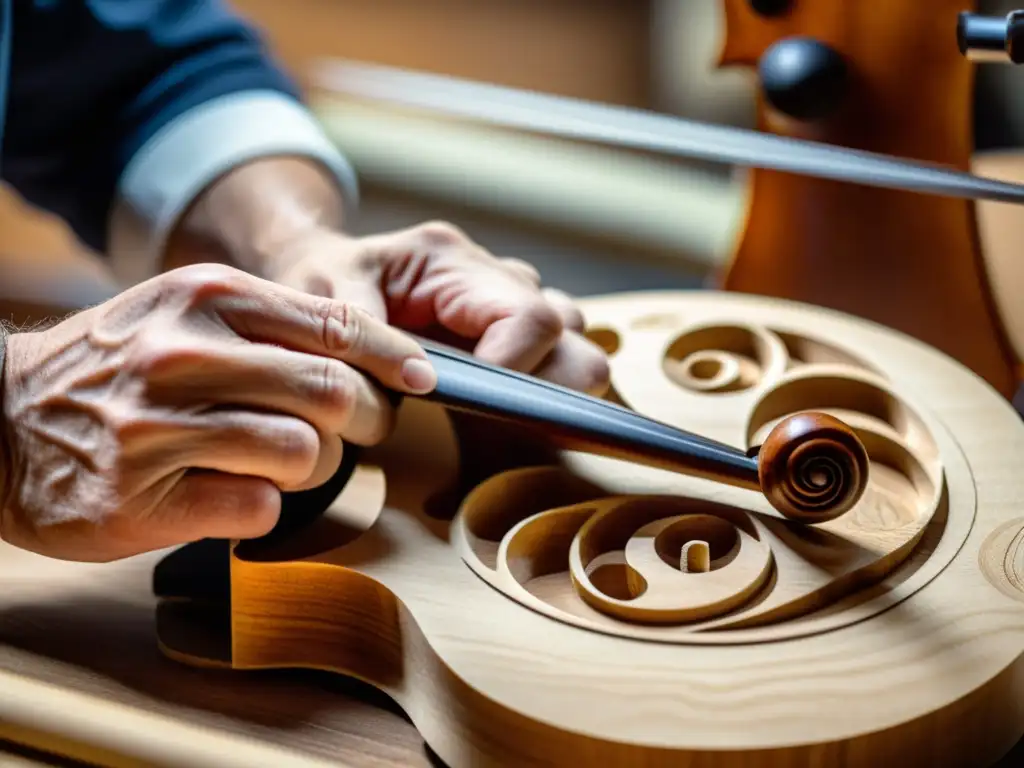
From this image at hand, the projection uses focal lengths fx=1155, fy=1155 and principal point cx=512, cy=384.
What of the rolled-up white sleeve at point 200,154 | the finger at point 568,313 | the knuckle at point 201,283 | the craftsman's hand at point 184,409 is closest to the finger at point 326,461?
the craftsman's hand at point 184,409

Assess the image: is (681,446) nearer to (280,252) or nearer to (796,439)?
(796,439)

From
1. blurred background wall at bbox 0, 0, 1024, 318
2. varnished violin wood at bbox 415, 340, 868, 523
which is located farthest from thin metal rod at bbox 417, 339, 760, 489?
blurred background wall at bbox 0, 0, 1024, 318

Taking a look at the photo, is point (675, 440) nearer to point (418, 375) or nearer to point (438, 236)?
point (418, 375)

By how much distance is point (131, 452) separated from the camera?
2.12 ft

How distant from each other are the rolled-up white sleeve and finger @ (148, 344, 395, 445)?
0.50 m

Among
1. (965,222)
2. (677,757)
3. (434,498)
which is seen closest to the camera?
(677,757)

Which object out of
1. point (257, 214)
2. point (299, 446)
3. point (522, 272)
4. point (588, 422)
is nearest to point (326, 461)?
point (299, 446)

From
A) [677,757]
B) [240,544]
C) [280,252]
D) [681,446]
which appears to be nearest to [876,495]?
[681,446]

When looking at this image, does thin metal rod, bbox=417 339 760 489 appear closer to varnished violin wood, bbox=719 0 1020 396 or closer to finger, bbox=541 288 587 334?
finger, bbox=541 288 587 334

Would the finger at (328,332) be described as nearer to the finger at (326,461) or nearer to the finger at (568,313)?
the finger at (326,461)

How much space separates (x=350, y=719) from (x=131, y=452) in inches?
7.6

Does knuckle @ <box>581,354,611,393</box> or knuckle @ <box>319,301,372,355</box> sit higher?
knuckle @ <box>319,301,372,355</box>

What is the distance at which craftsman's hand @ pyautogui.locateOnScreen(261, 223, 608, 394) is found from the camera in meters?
0.80

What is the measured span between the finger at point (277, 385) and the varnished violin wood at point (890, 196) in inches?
19.2
